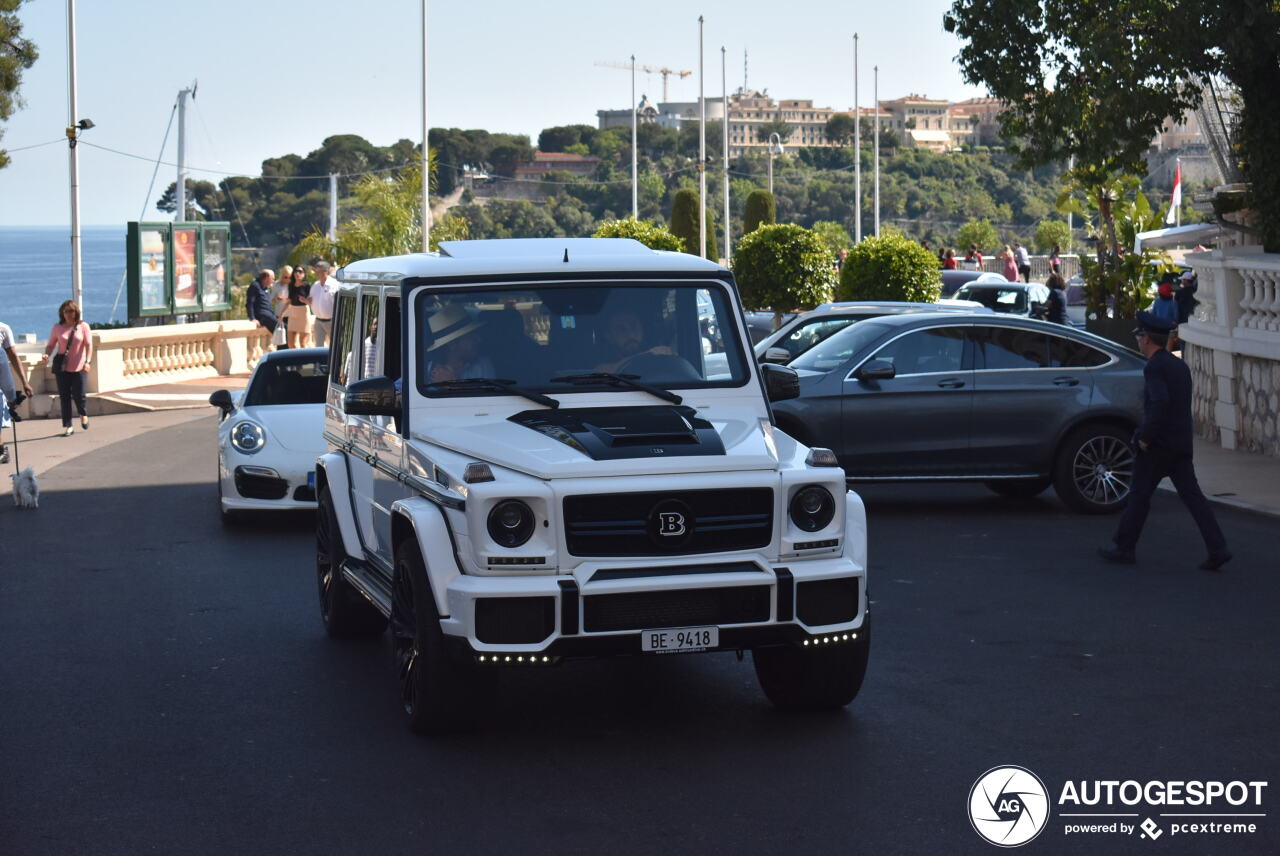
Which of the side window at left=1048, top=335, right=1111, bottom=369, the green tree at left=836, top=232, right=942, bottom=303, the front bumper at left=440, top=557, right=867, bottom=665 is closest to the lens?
the front bumper at left=440, top=557, right=867, bottom=665

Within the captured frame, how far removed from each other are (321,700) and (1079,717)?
3327mm

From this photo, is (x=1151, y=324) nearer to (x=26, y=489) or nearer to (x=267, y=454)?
(x=267, y=454)

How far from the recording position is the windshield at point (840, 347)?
47.5 ft

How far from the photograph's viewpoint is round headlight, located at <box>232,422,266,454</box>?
13406 mm

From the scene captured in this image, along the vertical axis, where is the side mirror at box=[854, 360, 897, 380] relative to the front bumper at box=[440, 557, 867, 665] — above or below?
above

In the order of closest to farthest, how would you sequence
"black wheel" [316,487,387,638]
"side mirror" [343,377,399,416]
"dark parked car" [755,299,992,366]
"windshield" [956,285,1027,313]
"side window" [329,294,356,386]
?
"side mirror" [343,377,399,416] → "black wheel" [316,487,387,638] → "side window" [329,294,356,386] → "dark parked car" [755,299,992,366] → "windshield" [956,285,1027,313]

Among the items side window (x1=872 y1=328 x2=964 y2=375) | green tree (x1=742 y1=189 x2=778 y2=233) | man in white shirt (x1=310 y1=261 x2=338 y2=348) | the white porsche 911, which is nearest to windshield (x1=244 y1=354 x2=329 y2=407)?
the white porsche 911

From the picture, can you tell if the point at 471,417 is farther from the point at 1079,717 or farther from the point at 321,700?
the point at 1079,717

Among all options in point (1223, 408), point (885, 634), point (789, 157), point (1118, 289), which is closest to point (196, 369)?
point (1118, 289)

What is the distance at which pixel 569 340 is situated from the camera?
776cm

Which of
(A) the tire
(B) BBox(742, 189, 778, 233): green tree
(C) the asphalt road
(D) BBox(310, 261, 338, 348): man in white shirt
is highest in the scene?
(B) BBox(742, 189, 778, 233): green tree

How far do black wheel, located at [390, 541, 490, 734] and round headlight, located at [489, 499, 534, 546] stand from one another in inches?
15.8

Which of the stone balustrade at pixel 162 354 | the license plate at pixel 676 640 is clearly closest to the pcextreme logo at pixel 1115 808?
the license plate at pixel 676 640

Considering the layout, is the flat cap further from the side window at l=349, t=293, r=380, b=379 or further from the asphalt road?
the side window at l=349, t=293, r=380, b=379
